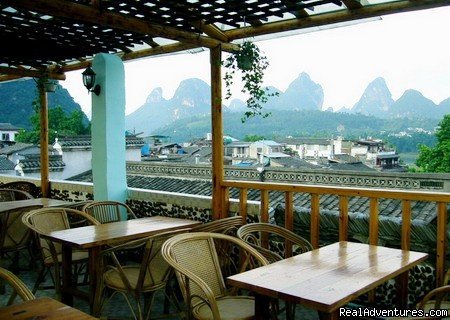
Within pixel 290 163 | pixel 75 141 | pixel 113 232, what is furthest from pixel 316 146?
pixel 113 232

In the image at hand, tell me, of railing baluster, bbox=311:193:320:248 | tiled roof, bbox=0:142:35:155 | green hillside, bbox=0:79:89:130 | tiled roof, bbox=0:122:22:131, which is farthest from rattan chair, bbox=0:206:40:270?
tiled roof, bbox=0:122:22:131

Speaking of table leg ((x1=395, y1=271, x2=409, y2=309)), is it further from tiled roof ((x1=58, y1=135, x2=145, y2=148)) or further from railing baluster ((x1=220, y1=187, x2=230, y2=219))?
tiled roof ((x1=58, y1=135, x2=145, y2=148))

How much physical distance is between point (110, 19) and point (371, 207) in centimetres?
252

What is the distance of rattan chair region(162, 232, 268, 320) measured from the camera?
233cm

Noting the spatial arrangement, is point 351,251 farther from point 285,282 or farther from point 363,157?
point 363,157

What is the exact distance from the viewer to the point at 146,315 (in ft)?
9.70

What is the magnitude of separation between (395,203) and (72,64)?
589 cm

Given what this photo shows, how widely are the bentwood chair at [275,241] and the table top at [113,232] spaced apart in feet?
2.13

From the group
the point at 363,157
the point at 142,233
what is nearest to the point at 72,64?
the point at 142,233

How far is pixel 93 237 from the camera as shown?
3.16m

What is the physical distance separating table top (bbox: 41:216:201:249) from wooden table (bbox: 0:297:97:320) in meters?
1.17

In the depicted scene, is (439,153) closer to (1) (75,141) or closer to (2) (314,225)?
(1) (75,141)

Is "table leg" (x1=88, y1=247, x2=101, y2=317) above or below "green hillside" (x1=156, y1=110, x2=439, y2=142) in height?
below

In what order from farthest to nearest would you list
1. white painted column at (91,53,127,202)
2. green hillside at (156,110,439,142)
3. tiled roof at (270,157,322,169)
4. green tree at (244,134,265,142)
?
green hillside at (156,110,439,142) < green tree at (244,134,265,142) < tiled roof at (270,157,322,169) < white painted column at (91,53,127,202)
